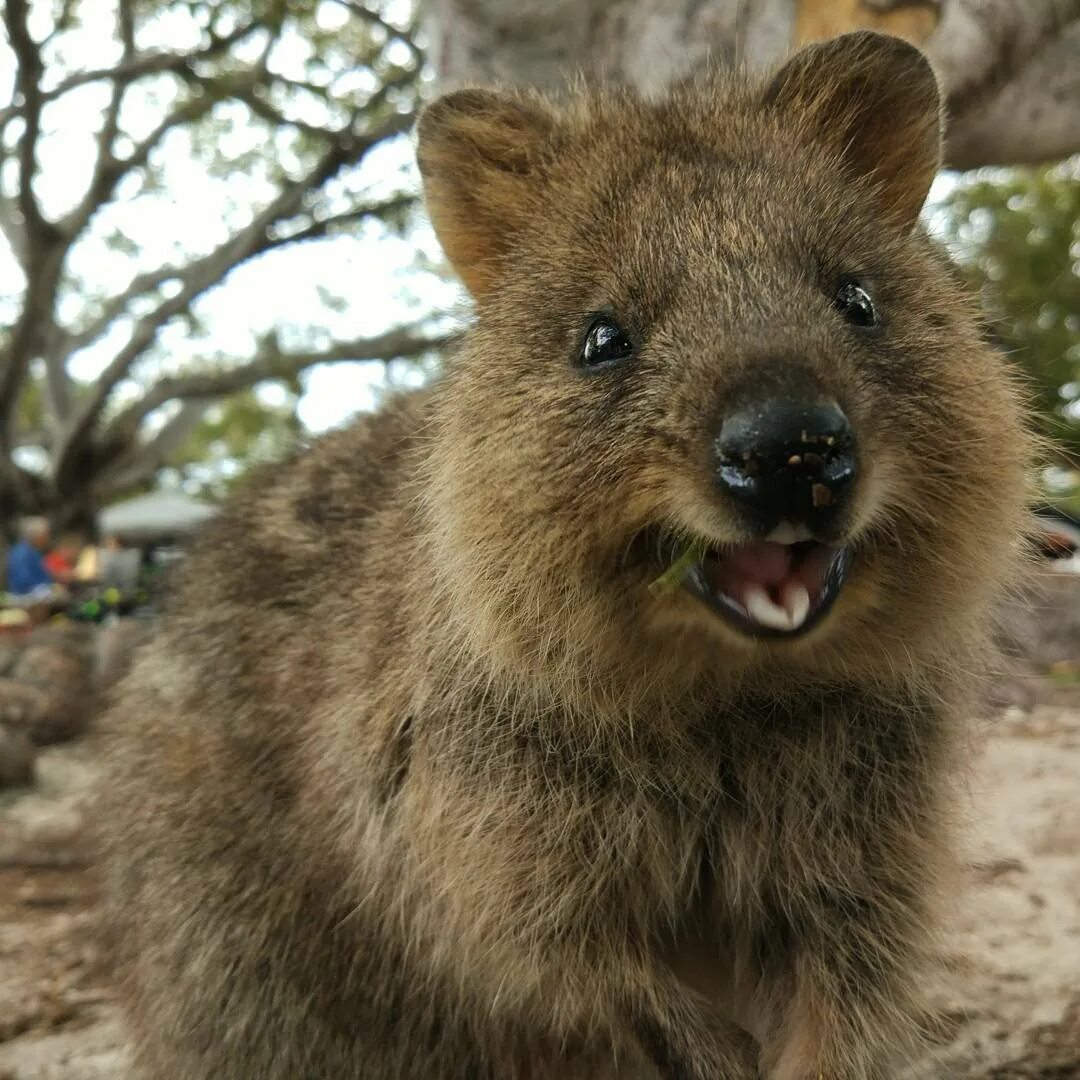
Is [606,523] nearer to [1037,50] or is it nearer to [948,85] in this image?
[948,85]

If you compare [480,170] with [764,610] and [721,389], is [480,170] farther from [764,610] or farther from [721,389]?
[764,610]

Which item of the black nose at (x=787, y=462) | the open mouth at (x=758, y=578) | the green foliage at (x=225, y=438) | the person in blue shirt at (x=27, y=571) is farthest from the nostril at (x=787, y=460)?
the green foliage at (x=225, y=438)

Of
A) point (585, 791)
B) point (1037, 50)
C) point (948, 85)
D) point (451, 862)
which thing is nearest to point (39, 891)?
point (451, 862)

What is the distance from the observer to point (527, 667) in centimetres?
267

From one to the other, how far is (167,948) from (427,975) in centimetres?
87

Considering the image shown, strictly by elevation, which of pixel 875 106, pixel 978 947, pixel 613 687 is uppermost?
pixel 875 106

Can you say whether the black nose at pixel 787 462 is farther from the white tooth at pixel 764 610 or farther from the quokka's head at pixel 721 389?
the white tooth at pixel 764 610

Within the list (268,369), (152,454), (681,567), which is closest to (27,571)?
(268,369)

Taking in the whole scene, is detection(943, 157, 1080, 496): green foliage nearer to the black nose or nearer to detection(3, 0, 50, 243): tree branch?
the black nose

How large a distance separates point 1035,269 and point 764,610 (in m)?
9.59

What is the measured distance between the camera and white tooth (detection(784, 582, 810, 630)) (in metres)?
2.22

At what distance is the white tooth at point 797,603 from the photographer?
87.3 inches

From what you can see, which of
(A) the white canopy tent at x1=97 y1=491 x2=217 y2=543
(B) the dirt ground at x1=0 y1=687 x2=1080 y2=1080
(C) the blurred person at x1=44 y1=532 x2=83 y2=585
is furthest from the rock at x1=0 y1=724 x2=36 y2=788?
(A) the white canopy tent at x1=97 y1=491 x2=217 y2=543

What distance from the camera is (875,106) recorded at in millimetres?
3100
